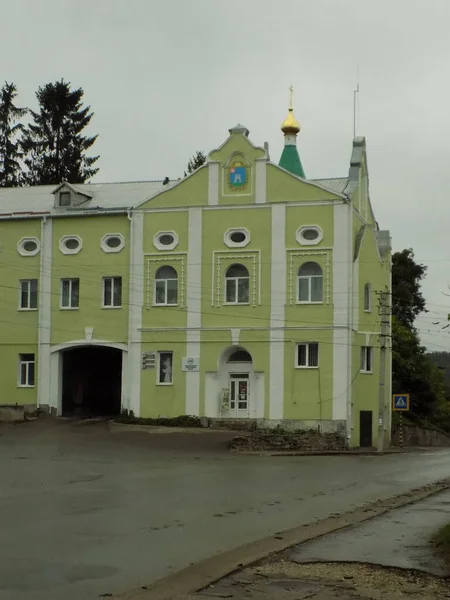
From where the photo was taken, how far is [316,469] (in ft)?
92.5

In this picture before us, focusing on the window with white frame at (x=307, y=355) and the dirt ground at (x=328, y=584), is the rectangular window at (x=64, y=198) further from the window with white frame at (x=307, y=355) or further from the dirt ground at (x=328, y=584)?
the dirt ground at (x=328, y=584)

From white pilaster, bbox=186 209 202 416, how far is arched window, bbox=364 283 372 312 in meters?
7.57

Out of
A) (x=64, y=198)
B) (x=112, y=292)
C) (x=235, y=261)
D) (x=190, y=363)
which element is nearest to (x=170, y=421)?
(x=190, y=363)

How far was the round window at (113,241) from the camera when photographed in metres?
45.6

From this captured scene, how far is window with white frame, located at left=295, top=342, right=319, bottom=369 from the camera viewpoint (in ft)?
140

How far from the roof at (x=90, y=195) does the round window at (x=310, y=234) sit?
760 cm

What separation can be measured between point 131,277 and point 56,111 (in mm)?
29442

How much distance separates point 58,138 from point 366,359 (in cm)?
3429

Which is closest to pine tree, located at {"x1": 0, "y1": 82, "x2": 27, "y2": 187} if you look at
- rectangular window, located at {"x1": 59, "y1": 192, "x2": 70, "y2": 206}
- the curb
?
rectangular window, located at {"x1": 59, "y1": 192, "x2": 70, "y2": 206}

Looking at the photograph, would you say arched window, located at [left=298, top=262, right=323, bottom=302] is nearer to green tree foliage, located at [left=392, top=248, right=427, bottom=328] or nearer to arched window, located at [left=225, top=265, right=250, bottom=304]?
arched window, located at [left=225, top=265, right=250, bottom=304]

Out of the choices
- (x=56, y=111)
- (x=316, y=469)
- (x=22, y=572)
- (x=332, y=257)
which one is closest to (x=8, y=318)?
(x=332, y=257)

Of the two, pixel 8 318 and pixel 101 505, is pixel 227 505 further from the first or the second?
pixel 8 318

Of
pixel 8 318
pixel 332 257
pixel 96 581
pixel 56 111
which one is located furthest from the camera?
pixel 56 111

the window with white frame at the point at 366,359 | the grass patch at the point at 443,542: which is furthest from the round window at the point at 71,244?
the grass patch at the point at 443,542
